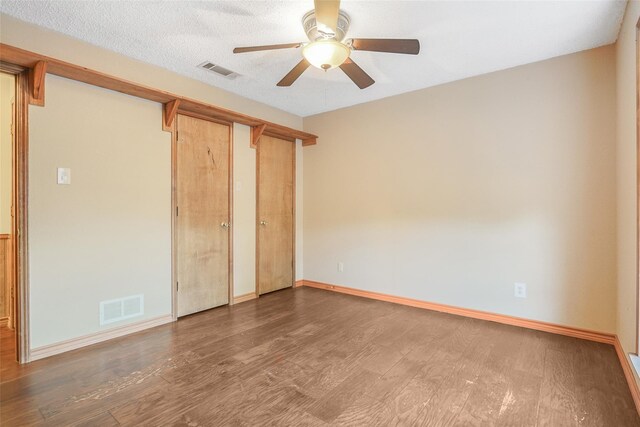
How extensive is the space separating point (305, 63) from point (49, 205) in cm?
222

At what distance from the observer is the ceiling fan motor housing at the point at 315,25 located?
6.96ft

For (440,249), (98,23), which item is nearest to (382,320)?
(440,249)

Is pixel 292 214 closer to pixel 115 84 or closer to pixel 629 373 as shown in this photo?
pixel 115 84

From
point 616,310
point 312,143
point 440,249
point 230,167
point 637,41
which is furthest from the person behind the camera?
point 312,143

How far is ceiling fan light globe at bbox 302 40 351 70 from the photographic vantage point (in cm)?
191

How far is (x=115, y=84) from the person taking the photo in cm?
256

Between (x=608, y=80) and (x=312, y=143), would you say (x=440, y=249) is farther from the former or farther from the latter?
(x=312, y=143)

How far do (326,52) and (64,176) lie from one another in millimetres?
2223

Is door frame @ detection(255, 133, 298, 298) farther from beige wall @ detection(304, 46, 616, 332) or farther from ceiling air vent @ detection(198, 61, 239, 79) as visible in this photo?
ceiling air vent @ detection(198, 61, 239, 79)

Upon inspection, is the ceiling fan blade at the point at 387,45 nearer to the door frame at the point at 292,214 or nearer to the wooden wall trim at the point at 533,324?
the door frame at the point at 292,214

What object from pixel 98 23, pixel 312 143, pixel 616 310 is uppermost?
pixel 98 23

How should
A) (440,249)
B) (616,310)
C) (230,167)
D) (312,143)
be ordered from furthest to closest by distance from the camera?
1. (312,143)
2. (230,167)
3. (440,249)
4. (616,310)

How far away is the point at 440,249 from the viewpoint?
3.38 m

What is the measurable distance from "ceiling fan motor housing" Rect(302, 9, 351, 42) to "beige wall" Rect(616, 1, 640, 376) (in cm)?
173
